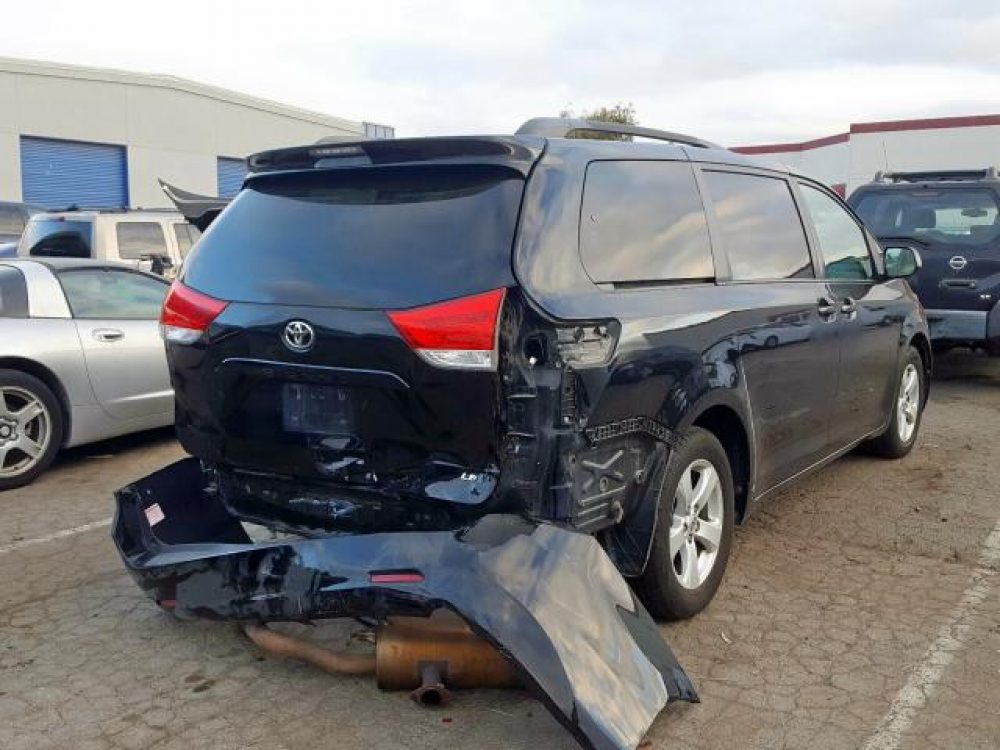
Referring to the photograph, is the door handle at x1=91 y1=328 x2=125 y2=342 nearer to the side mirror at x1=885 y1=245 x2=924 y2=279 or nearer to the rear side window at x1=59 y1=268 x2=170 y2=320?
the rear side window at x1=59 y1=268 x2=170 y2=320

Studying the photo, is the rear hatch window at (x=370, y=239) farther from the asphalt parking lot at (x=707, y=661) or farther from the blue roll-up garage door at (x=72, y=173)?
the blue roll-up garage door at (x=72, y=173)

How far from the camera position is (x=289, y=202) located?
3.70m

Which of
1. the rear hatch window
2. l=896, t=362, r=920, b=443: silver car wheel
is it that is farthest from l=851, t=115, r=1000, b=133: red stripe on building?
the rear hatch window

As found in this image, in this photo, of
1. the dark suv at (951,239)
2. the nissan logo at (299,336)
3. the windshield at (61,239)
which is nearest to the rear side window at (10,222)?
the windshield at (61,239)

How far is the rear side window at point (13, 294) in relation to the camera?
6266 mm

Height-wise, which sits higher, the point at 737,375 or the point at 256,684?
the point at 737,375

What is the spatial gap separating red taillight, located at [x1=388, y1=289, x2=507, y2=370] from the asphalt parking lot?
1212 millimetres

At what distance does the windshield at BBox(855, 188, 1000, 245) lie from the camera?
31.2 ft

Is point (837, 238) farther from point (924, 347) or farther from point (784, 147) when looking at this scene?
point (784, 147)

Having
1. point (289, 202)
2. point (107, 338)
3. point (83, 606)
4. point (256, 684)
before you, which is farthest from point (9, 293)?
point (256, 684)

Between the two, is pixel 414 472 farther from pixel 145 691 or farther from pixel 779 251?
pixel 779 251

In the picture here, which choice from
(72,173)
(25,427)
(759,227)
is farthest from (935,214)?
(72,173)

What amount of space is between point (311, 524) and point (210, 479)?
2.07 feet

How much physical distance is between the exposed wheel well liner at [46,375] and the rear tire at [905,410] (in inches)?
209
